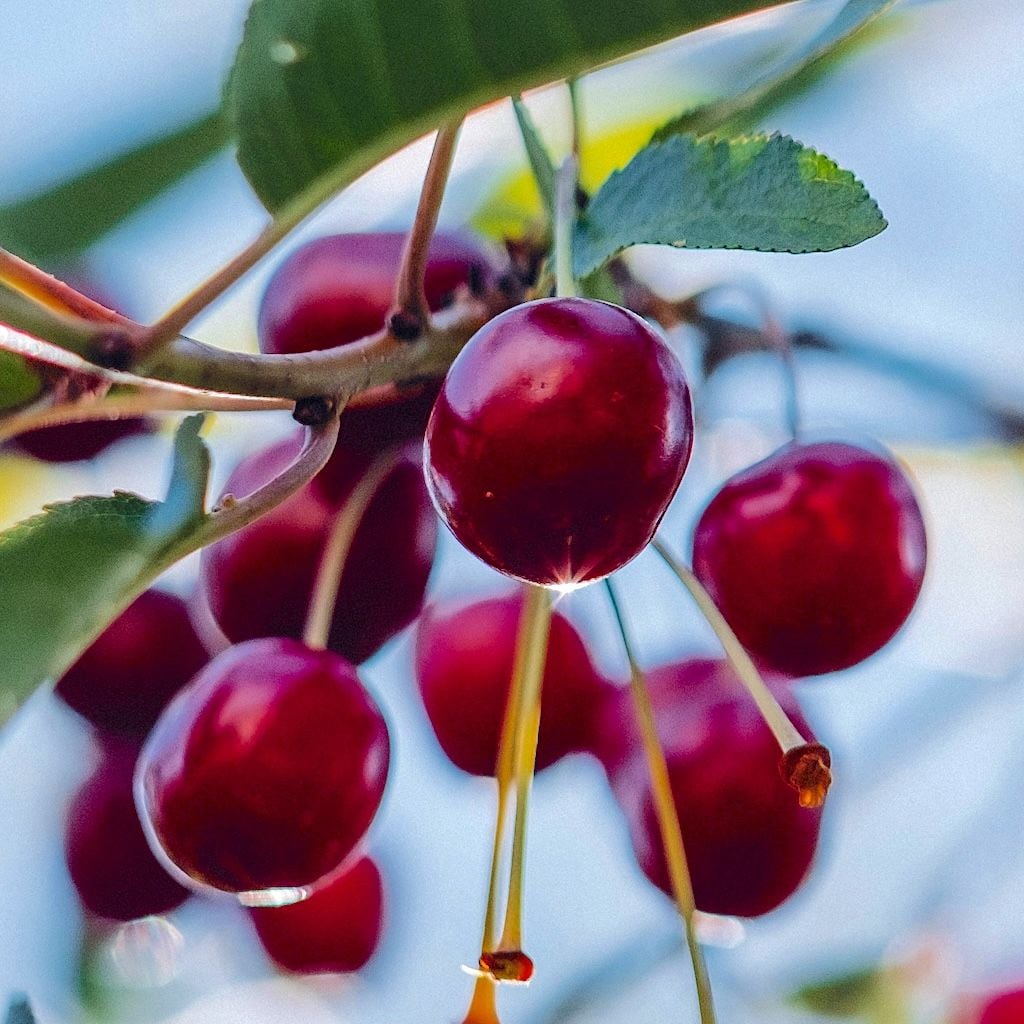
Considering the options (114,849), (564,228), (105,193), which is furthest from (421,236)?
(105,193)

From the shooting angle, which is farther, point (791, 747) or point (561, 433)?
point (791, 747)

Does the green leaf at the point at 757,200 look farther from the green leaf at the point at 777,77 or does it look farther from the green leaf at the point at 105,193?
the green leaf at the point at 105,193

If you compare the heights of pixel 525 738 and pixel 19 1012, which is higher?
pixel 525 738

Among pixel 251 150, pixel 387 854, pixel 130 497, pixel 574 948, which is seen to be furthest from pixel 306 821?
pixel 574 948

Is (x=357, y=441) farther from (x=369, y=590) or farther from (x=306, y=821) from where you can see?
(x=306, y=821)

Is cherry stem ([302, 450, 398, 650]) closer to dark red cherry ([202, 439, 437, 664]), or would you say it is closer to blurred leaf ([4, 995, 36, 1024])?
dark red cherry ([202, 439, 437, 664])

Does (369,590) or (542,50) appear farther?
(369,590)

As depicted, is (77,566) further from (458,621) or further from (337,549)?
(458,621)
